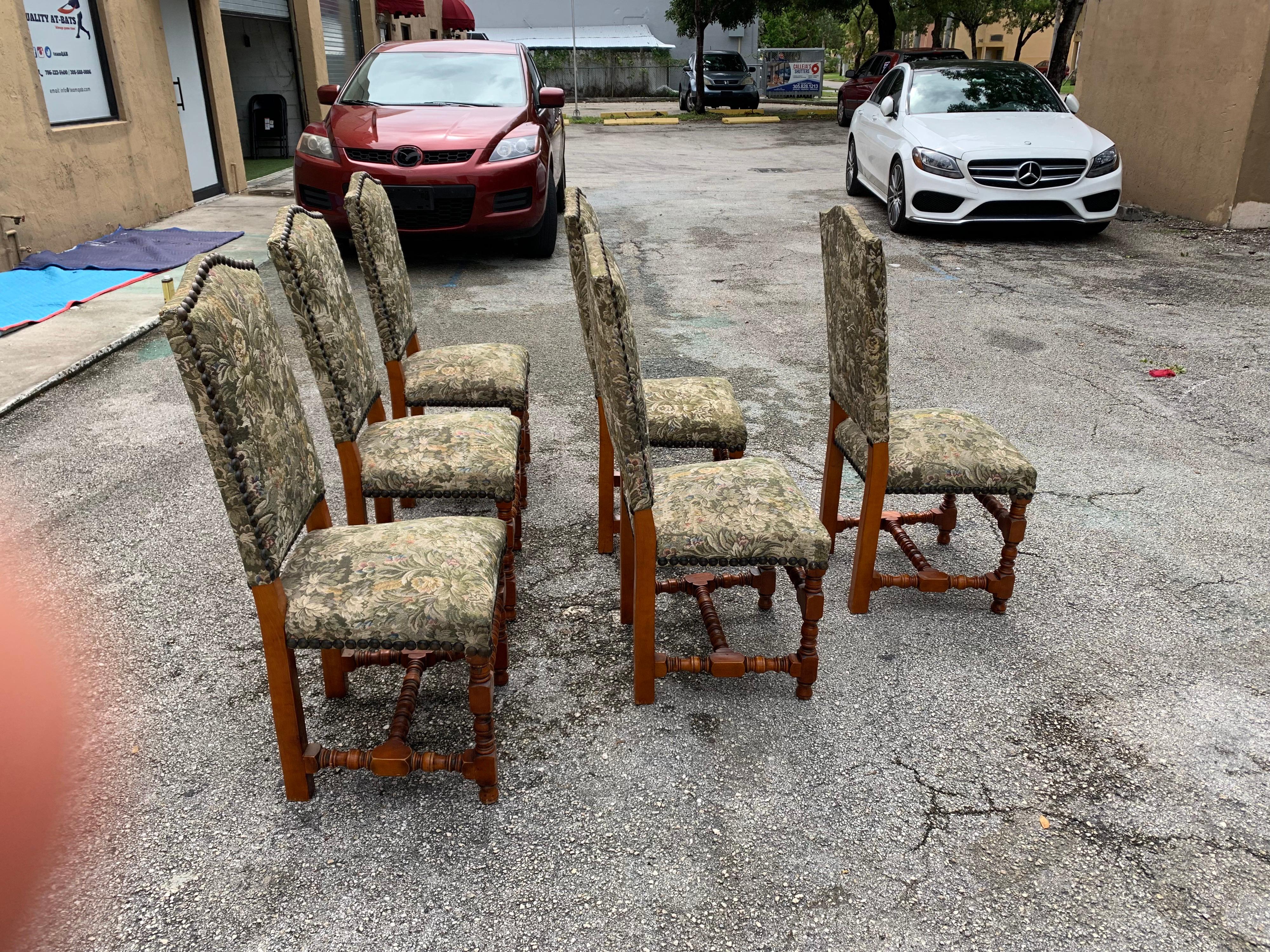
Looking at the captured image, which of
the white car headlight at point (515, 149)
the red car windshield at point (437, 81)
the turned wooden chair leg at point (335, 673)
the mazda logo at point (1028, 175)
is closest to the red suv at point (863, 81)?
the mazda logo at point (1028, 175)

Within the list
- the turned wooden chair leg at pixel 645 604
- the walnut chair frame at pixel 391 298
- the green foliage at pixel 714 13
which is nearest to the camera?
the turned wooden chair leg at pixel 645 604

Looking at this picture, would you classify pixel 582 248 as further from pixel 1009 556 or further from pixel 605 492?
pixel 1009 556

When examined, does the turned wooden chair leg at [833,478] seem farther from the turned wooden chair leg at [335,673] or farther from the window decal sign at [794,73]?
the window decal sign at [794,73]

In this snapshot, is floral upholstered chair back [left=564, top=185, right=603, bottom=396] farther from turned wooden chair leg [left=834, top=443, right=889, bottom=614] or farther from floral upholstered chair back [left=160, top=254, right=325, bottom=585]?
turned wooden chair leg [left=834, top=443, right=889, bottom=614]

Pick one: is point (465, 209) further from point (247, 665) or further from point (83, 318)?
point (247, 665)

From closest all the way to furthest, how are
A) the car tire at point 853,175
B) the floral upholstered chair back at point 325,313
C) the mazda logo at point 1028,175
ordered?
the floral upholstered chair back at point 325,313, the mazda logo at point 1028,175, the car tire at point 853,175

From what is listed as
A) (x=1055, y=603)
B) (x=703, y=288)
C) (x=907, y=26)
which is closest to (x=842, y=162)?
(x=703, y=288)

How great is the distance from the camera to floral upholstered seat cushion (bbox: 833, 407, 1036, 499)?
2834 millimetres

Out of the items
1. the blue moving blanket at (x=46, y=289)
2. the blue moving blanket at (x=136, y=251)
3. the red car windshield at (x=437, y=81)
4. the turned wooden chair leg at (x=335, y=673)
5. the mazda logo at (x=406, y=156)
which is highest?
the red car windshield at (x=437, y=81)

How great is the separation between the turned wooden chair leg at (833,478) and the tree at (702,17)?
22.9 metres

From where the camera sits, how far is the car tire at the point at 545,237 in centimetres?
762

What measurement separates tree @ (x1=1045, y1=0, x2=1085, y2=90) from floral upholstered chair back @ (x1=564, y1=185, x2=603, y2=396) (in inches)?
515

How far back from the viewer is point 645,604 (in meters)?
2.46

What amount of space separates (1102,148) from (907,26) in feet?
99.3
